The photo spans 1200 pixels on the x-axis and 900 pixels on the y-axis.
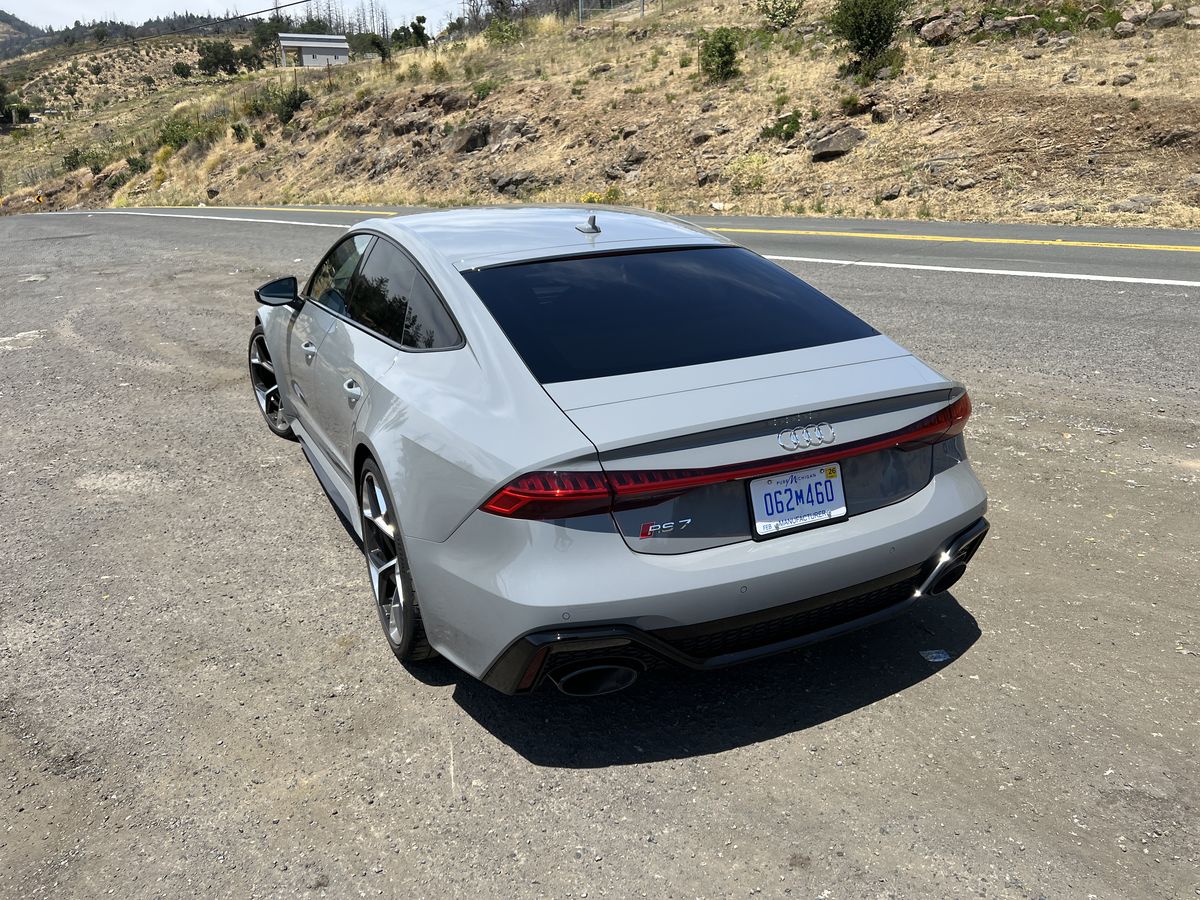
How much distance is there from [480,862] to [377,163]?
31626 mm

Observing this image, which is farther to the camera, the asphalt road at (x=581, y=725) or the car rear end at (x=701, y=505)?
the car rear end at (x=701, y=505)

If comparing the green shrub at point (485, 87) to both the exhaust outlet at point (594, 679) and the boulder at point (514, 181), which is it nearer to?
the boulder at point (514, 181)

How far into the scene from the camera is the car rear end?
2.68m

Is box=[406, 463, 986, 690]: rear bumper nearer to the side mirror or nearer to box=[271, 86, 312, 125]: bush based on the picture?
the side mirror

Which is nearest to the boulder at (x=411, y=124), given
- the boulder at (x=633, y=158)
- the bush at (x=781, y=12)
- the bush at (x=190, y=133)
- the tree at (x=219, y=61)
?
the boulder at (x=633, y=158)

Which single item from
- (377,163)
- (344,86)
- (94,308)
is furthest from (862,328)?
(344,86)

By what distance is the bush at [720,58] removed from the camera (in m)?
26.2

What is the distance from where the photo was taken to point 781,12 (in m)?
30.7

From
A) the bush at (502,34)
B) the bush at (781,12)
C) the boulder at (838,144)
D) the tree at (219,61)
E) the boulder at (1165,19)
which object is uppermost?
the tree at (219,61)

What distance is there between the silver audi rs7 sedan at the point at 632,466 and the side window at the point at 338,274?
0.77m

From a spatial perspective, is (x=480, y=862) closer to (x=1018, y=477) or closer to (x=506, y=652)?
(x=506, y=652)

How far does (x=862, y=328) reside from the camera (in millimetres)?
3537

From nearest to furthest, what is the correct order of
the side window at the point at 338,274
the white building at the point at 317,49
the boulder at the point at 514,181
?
the side window at the point at 338,274 < the boulder at the point at 514,181 < the white building at the point at 317,49

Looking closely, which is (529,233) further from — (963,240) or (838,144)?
(838,144)
